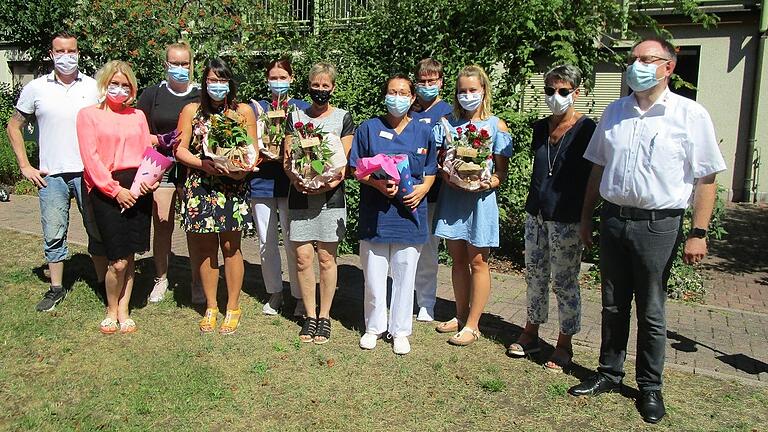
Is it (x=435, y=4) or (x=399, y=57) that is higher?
(x=435, y=4)

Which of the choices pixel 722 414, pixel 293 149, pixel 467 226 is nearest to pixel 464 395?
pixel 467 226

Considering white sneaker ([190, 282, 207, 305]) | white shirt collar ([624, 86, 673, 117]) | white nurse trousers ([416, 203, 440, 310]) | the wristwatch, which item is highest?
white shirt collar ([624, 86, 673, 117])

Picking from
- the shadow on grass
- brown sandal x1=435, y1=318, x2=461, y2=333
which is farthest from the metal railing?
the shadow on grass

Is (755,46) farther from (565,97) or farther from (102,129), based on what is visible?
(102,129)

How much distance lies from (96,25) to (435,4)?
634cm

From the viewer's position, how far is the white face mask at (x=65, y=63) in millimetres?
5223

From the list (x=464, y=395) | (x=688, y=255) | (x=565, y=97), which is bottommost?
(x=464, y=395)

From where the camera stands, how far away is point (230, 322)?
514 centimetres

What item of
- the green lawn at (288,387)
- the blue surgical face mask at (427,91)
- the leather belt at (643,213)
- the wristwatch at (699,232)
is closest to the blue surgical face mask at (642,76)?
the leather belt at (643,213)

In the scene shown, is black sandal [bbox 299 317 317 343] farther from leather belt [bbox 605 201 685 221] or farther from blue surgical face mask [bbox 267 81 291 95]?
leather belt [bbox 605 201 685 221]

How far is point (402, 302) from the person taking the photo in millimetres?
4727

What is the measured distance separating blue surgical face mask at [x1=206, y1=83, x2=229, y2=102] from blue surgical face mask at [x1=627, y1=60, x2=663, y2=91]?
281 cm

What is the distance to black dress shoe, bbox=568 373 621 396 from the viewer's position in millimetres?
4117

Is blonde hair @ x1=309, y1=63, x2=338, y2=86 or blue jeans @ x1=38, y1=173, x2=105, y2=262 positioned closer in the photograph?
blonde hair @ x1=309, y1=63, x2=338, y2=86
